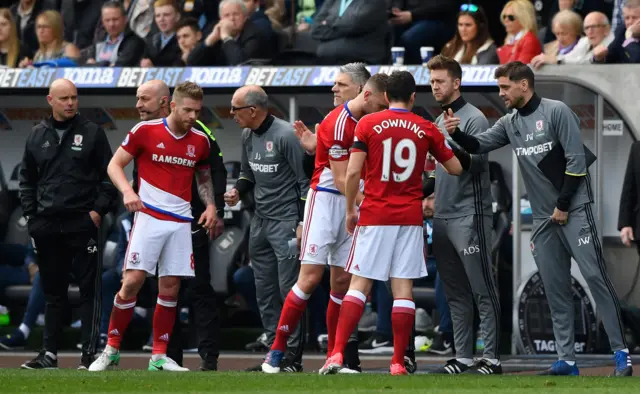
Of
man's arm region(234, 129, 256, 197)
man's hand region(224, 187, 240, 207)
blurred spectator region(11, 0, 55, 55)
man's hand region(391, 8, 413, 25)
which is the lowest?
man's hand region(224, 187, 240, 207)

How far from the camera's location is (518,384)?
8562 mm

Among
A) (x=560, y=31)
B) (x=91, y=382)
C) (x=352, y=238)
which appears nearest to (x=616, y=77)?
(x=560, y=31)

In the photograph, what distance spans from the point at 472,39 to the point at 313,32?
1.60 meters

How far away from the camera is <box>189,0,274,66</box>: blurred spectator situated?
1343 centimetres

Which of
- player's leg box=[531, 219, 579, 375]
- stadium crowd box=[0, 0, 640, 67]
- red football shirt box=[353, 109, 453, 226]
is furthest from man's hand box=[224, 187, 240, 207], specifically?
stadium crowd box=[0, 0, 640, 67]

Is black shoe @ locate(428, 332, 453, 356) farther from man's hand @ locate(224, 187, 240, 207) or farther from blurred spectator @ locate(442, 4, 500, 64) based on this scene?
man's hand @ locate(224, 187, 240, 207)

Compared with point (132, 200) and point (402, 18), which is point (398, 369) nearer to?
point (132, 200)

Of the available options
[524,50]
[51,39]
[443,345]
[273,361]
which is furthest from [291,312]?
[51,39]

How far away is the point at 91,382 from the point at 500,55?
5.51 m

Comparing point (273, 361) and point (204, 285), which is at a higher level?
point (204, 285)

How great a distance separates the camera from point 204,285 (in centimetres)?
1055

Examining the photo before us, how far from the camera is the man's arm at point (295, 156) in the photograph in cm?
1065

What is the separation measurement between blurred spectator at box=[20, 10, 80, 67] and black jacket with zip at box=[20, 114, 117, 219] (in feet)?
11.8

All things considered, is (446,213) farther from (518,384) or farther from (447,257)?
(518,384)
